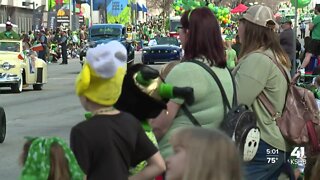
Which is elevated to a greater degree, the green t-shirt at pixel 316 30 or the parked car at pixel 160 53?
the green t-shirt at pixel 316 30

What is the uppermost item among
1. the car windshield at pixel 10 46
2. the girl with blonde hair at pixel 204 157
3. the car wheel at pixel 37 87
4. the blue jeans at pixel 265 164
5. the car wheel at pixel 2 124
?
the girl with blonde hair at pixel 204 157

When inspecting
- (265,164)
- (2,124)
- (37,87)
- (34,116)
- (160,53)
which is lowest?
(37,87)

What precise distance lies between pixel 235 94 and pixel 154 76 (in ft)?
2.43

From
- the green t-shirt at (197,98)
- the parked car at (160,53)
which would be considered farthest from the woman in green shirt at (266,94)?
the parked car at (160,53)

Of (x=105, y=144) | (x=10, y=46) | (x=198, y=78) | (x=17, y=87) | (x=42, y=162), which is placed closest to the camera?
(x=42, y=162)

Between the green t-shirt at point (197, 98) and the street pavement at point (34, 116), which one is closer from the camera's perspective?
the green t-shirt at point (197, 98)

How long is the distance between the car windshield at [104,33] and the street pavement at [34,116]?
14.4 metres

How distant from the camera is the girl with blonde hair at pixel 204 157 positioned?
3207 mm

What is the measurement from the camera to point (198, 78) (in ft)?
16.2

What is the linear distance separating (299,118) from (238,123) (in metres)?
0.78

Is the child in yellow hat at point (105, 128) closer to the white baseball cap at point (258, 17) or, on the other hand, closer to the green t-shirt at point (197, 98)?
the green t-shirt at point (197, 98)

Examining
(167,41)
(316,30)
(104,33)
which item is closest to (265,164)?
(316,30)

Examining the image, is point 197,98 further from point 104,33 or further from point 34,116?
point 104,33

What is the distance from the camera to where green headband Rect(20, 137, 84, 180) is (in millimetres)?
3904
